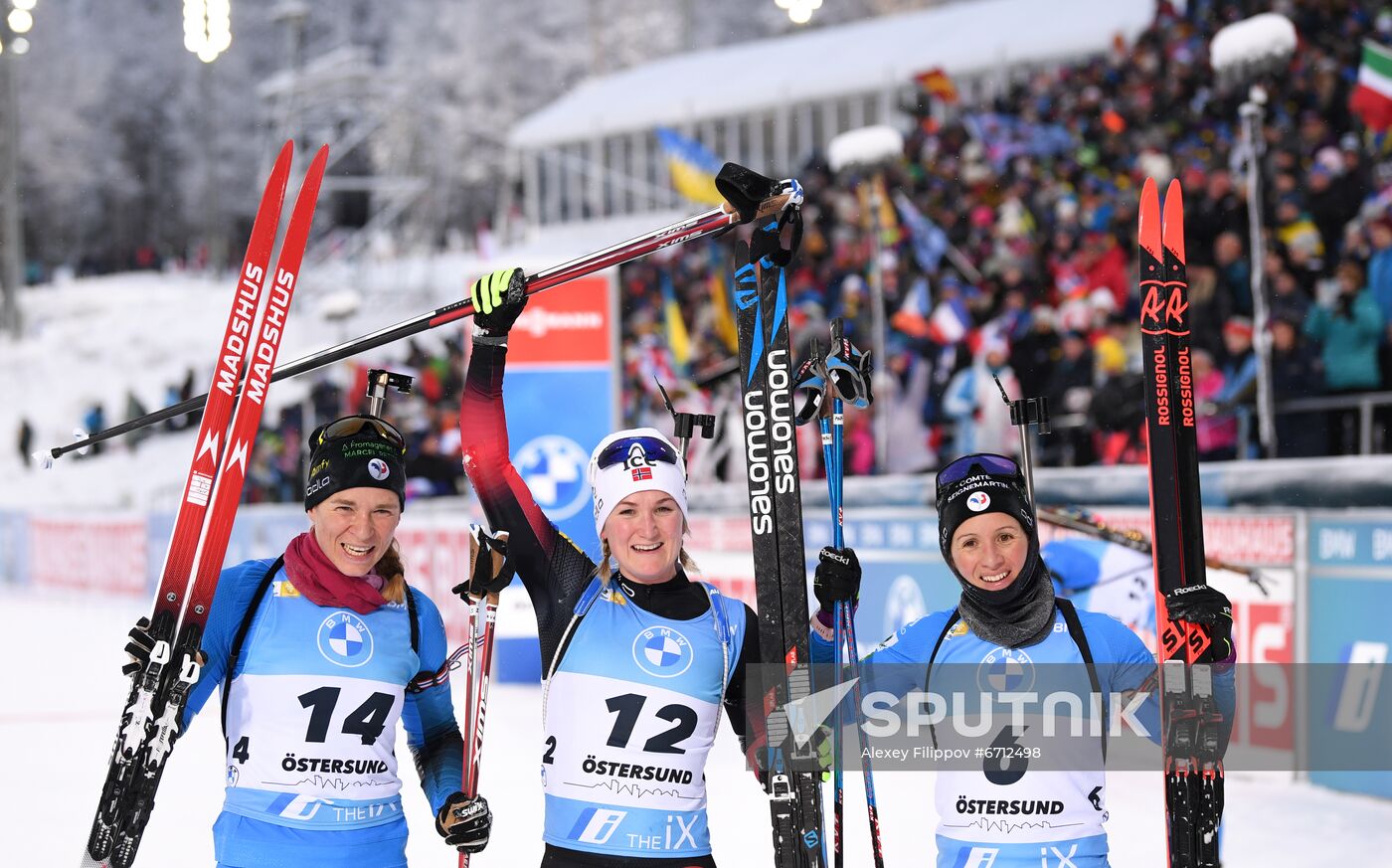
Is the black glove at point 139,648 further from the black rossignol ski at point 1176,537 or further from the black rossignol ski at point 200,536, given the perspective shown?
the black rossignol ski at point 1176,537

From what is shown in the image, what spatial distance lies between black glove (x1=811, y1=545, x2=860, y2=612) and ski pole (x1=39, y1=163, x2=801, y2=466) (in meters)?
0.89

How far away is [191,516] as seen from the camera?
3.81 meters

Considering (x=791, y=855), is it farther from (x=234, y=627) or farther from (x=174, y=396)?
(x=174, y=396)

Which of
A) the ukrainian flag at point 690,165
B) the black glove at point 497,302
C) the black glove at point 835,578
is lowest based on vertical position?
the black glove at point 835,578

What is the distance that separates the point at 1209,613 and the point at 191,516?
2526mm

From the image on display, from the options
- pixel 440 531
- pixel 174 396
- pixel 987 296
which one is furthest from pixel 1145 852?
pixel 174 396

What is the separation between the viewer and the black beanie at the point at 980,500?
3.44 meters

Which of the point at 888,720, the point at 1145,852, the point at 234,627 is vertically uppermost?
the point at 234,627

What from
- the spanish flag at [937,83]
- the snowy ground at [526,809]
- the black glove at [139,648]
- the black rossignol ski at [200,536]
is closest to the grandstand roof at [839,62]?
the spanish flag at [937,83]

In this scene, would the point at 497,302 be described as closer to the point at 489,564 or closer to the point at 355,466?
the point at 355,466

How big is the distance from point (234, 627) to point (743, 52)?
2438 centimetres

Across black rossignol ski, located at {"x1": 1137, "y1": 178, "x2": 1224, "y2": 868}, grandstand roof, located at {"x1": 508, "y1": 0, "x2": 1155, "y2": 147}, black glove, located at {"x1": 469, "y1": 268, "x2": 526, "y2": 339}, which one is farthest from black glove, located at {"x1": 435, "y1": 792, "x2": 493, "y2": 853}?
grandstand roof, located at {"x1": 508, "y1": 0, "x2": 1155, "y2": 147}

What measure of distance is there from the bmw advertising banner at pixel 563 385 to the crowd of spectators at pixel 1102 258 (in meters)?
0.74

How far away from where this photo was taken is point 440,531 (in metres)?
12.8
